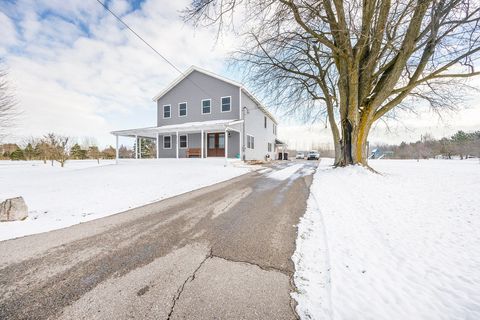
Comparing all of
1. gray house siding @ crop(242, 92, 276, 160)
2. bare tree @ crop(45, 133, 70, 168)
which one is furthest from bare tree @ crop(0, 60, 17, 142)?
gray house siding @ crop(242, 92, 276, 160)

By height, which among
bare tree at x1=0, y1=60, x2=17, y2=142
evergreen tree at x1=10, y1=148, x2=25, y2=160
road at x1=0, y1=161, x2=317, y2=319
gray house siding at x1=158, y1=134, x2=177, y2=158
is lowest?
road at x1=0, y1=161, x2=317, y2=319

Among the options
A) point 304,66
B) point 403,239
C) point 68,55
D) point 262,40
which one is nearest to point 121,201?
point 403,239

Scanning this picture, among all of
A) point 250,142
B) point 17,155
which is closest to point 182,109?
point 250,142

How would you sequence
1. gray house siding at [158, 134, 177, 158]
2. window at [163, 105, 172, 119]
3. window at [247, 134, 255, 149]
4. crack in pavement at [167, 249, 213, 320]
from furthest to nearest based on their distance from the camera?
window at [163, 105, 172, 119] → window at [247, 134, 255, 149] → gray house siding at [158, 134, 177, 158] → crack in pavement at [167, 249, 213, 320]

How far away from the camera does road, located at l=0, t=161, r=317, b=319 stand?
157 cm

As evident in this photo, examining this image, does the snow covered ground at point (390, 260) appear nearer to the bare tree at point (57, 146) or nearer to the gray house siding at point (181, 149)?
the gray house siding at point (181, 149)

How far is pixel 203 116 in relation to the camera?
16.3m

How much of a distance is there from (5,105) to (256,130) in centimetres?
1948

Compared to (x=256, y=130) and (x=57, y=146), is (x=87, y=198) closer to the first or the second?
(x=256, y=130)

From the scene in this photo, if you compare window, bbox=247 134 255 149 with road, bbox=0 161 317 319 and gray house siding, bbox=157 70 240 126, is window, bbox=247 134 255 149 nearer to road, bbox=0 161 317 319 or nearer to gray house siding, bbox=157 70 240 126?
gray house siding, bbox=157 70 240 126

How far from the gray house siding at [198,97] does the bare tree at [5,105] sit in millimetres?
9711

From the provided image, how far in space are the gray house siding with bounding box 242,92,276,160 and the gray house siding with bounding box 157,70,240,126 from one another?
1592 mm

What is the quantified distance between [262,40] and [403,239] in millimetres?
8606

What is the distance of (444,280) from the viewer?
6.16 feet
